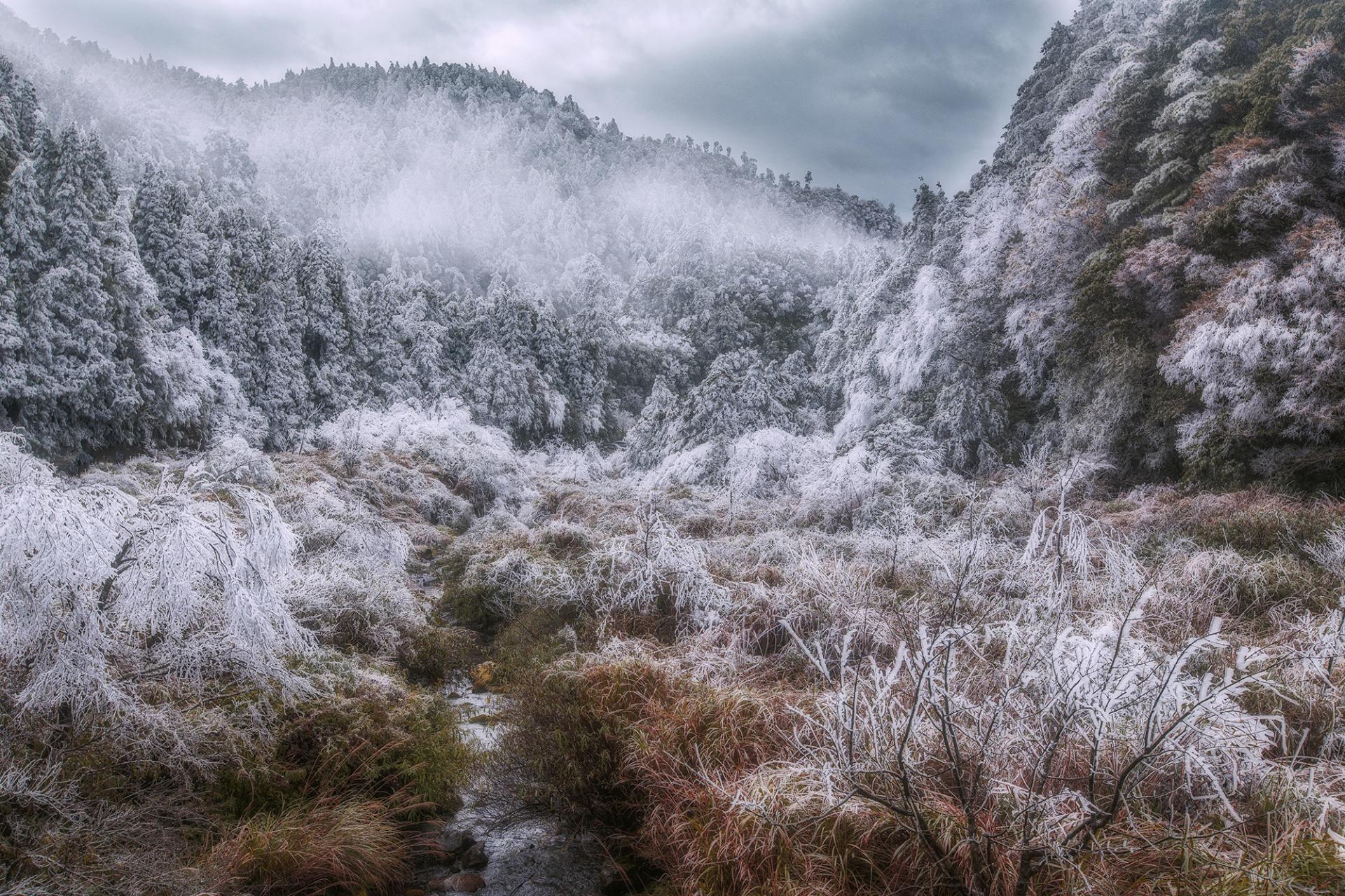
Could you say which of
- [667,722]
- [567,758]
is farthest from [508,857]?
[667,722]

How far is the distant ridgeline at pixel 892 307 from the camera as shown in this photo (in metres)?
11.5

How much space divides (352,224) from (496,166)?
79.2 feet

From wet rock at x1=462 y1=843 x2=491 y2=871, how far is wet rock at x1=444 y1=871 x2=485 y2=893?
108 mm

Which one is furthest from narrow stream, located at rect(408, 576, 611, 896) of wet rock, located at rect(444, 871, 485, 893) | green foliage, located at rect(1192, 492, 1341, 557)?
green foliage, located at rect(1192, 492, 1341, 557)

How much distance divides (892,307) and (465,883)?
22696 millimetres

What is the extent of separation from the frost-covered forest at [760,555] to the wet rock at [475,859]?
0.18ft

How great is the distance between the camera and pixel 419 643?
25.8ft

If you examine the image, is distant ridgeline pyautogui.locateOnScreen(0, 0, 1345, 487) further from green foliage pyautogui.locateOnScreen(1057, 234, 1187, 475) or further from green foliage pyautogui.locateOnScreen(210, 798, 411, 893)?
green foliage pyautogui.locateOnScreen(210, 798, 411, 893)

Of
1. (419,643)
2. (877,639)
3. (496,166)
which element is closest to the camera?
(877,639)

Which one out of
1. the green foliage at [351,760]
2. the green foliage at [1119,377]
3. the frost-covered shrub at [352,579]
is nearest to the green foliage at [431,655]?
the frost-covered shrub at [352,579]


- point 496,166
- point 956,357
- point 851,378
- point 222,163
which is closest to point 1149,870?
point 956,357

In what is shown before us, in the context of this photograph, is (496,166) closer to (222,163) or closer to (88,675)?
(222,163)

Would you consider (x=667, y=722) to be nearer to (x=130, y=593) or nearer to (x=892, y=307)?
(x=130, y=593)

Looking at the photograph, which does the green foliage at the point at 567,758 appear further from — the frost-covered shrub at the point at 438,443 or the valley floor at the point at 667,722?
the frost-covered shrub at the point at 438,443
